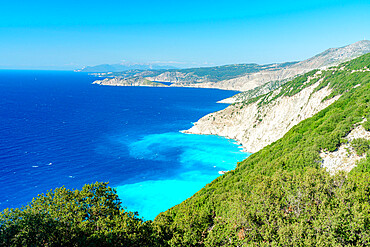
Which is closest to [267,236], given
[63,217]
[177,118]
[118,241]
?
[118,241]

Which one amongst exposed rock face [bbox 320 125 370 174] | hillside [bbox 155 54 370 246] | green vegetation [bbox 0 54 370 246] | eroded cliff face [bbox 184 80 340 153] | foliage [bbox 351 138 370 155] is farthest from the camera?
eroded cliff face [bbox 184 80 340 153]

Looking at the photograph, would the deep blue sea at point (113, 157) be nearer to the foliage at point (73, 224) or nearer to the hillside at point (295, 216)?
the foliage at point (73, 224)

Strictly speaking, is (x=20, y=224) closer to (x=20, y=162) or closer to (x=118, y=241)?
(x=118, y=241)

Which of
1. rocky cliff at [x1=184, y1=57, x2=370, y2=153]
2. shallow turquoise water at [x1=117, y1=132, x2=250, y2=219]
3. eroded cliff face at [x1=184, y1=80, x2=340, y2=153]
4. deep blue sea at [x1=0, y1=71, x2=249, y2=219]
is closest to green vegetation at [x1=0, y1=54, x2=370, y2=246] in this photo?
shallow turquoise water at [x1=117, y1=132, x2=250, y2=219]

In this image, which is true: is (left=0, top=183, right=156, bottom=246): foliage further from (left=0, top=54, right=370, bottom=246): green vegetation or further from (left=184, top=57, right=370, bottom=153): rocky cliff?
(left=184, top=57, right=370, bottom=153): rocky cliff

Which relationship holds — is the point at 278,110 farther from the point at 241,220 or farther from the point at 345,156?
the point at 241,220

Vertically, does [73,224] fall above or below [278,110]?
below

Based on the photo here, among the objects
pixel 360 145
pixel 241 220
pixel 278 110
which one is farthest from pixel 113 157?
pixel 360 145
